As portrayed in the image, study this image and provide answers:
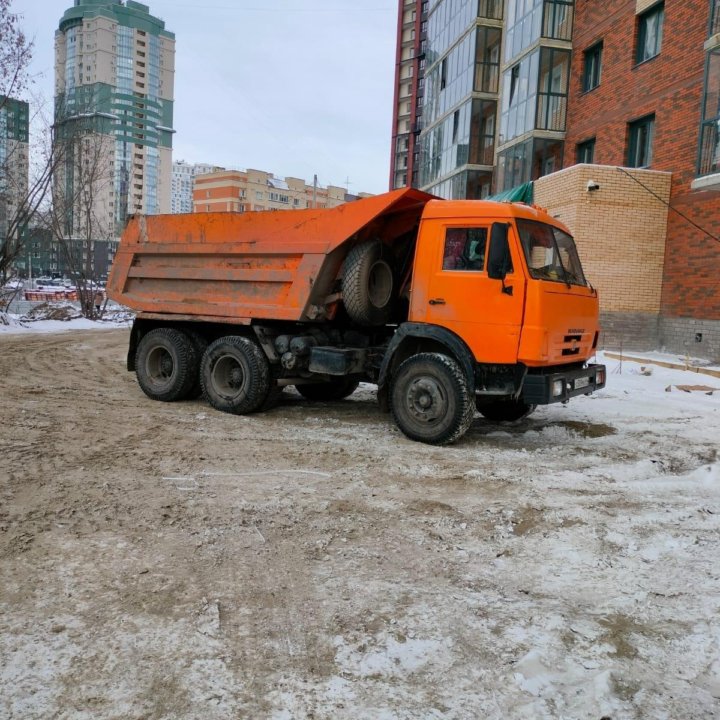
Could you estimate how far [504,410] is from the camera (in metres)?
8.12

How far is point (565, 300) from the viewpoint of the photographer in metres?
6.56

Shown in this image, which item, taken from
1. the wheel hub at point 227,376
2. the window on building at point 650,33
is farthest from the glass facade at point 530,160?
the wheel hub at point 227,376

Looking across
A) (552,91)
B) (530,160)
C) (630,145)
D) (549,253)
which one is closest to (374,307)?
(549,253)

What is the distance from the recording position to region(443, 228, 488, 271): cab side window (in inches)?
258

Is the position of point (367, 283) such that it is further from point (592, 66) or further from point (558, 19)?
point (558, 19)

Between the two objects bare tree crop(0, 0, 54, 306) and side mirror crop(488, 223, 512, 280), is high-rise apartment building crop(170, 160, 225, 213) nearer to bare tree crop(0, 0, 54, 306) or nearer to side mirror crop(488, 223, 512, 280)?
bare tree crop(0, 0, 54, 306)

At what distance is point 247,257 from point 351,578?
5.29 meters

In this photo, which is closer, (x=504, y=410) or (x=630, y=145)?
(x=504, y=410)

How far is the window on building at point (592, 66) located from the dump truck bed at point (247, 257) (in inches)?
569

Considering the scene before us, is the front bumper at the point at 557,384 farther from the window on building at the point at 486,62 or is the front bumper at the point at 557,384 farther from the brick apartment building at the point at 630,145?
→ the window on building at the point at 486,62

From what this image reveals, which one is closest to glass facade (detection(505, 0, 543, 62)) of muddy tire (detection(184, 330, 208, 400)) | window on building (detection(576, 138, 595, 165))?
window on building (detection(576, 138, 595, 165))

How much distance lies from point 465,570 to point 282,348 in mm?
4774

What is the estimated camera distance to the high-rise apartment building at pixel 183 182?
121m

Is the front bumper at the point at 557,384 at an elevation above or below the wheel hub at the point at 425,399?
above
